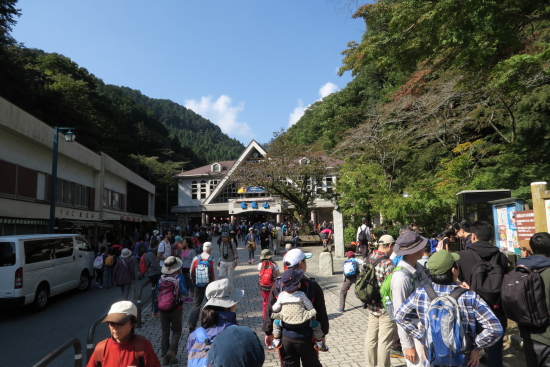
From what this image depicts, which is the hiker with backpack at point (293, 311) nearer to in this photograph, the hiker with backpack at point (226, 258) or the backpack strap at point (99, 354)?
the backpack strap at point (99, 354)

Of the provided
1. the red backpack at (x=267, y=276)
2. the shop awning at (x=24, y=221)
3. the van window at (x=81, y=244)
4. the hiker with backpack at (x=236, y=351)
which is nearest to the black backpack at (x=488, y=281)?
the hiker with backpack at (x=236, y=351)

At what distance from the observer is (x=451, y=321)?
8.04 ft

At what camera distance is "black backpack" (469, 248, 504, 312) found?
357 cm

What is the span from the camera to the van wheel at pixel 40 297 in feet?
27.0

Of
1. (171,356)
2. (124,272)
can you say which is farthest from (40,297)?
(171,356)

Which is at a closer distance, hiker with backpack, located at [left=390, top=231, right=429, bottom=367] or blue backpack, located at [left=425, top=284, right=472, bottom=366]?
blue backpack, located at [left=425, top=284, right=472, bottom=366]

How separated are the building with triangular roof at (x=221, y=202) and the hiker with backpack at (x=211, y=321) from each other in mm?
35499

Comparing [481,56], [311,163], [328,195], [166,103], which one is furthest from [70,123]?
[166,103]

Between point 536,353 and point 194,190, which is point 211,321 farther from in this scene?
point 194,190

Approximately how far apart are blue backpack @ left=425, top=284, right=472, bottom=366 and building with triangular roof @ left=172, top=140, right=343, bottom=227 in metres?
35.7

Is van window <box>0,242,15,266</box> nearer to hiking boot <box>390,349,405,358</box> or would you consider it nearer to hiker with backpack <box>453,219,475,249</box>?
hiking boot <box>390,349,405,358</box>

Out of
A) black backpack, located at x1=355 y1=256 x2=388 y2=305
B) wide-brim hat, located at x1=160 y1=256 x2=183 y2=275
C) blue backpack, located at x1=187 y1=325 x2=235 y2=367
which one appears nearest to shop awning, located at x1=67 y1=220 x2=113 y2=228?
wide-brim hat, located at x1=160 y1=256 x2=183 y2=275

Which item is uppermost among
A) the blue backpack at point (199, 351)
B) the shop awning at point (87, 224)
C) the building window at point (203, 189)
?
the building window at point (203, 189)

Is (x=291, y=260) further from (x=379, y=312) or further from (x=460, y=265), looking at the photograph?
(x=460, y=265)
